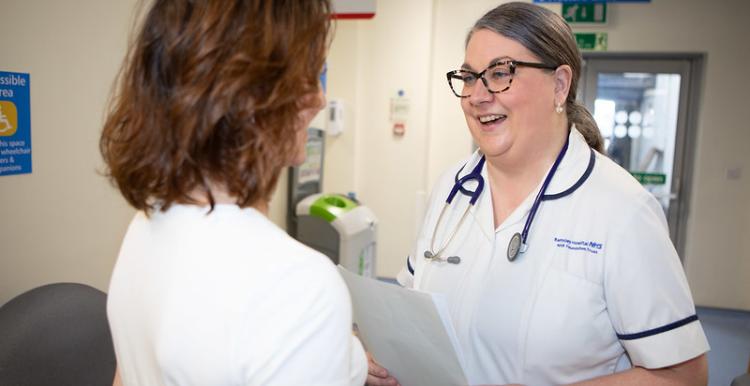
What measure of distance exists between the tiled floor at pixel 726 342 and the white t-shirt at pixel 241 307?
3371 millimetres

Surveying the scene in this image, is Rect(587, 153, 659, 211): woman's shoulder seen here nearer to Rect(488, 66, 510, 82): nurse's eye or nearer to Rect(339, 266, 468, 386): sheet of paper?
Rect(488, 66, 510, 82): nurse's eye

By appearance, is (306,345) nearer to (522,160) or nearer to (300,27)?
(300,27)

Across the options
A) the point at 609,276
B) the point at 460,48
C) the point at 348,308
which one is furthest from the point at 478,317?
the point at 460,48

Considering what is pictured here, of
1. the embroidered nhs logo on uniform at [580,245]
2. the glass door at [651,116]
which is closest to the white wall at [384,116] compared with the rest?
the glass door at [651,116]

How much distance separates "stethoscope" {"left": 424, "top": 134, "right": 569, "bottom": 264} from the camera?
1.16 metres

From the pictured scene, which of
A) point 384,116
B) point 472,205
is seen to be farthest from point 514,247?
point 384,116

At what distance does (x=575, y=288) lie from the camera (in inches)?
42.4

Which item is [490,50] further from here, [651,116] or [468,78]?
[651,116]

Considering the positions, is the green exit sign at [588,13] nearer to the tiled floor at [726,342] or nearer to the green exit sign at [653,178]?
the green exit sign at [653,178]

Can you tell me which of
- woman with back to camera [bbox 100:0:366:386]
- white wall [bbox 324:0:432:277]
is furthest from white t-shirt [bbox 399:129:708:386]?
white wall [bbox 324:0:432:277]

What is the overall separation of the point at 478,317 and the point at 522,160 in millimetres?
358

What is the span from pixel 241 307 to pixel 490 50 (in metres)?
0.83

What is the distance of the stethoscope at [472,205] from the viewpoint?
116 centimetres

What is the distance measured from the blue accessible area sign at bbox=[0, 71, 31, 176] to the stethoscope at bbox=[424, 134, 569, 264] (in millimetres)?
1174
